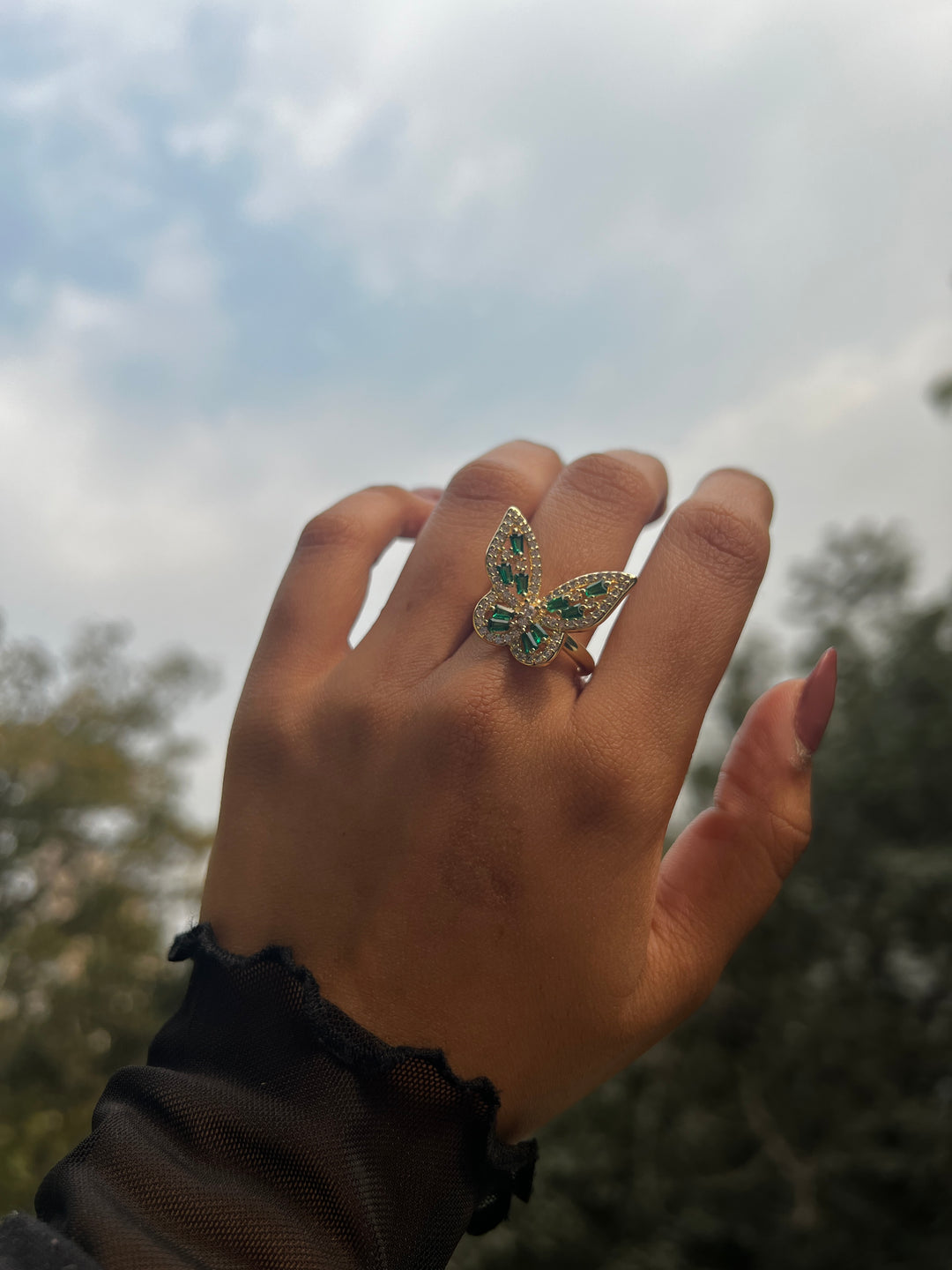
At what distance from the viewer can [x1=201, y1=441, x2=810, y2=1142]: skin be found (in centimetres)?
114

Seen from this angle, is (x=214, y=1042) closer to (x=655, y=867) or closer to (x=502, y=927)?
(x=502, y=927)

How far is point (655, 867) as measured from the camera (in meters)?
1.23

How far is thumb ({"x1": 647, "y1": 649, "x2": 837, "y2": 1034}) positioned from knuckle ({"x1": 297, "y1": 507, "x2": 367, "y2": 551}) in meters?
0.68

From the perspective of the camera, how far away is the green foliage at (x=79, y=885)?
11.6 metres

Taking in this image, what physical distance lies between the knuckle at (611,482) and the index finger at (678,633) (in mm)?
79

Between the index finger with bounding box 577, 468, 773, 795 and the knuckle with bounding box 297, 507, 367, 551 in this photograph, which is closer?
the index finger with bounding box 577, 468, 773, 795

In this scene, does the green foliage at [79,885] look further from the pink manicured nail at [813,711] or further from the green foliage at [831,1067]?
the pink manicured nail at [813,711]

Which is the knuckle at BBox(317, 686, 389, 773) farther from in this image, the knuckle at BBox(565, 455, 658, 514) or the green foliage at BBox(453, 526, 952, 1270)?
the green foliage at BBox(453, 526, 952, 1270)

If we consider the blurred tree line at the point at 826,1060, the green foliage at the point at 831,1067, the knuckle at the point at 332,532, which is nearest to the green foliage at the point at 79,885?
the blurred tree line at the point at 826,1060

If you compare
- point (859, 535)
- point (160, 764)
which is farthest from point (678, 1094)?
point (160, 764)

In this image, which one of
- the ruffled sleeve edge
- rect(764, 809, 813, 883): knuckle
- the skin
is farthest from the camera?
rect(764, 809, 813, 883): knuckle

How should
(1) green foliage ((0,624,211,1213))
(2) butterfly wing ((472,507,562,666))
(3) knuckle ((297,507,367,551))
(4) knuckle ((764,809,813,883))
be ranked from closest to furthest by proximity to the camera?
(2) butterfly wing ((472,507,562,666)), (4) knuckle ((764,809,813,883)), (3) knuckle ((297,507,367,551)), (1) green foliage ((0,624,211,1213))

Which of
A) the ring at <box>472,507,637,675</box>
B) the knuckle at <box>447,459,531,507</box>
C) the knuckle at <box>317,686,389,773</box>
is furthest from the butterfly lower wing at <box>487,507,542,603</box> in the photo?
the knuckle at <box>317,686,389,773</box>

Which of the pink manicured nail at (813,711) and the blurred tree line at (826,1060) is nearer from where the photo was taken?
the pink manicured nail at (813,711)
